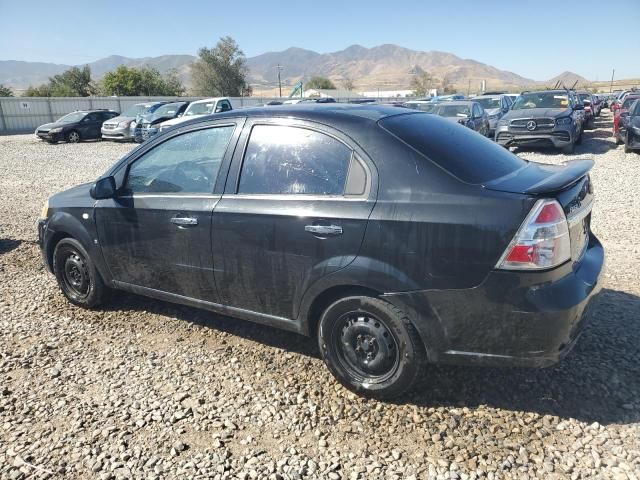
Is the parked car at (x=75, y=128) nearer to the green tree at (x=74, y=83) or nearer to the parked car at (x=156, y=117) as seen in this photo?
the parked car at (x=156, y=117)

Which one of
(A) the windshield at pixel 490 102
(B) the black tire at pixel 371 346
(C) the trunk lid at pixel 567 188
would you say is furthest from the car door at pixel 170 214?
(A) the windshield at pixel 490 102

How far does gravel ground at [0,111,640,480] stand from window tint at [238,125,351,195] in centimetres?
130

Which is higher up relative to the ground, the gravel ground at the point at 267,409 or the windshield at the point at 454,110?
the windshield at the point at 454,110

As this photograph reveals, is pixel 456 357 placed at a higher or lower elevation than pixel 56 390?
higher

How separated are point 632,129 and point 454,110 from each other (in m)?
5.01

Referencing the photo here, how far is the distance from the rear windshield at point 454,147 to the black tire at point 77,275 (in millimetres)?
2975

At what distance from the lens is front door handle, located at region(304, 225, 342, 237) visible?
2873mm

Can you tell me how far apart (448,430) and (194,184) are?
241 centimetres

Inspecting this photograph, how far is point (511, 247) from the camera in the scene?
249 cm

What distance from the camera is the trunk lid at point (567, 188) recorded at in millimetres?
2625

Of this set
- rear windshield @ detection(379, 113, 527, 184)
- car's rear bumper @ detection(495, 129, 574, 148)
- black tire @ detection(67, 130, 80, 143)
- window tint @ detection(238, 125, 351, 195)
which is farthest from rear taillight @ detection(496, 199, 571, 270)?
black tire @ detection(67, 130, 80, 143)

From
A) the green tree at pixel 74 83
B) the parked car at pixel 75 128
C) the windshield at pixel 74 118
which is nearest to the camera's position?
the parked car at pixel 75 128

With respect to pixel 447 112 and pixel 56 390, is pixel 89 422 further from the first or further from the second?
pixel 447 112

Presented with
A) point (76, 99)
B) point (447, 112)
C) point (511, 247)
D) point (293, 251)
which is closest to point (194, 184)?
point (293, 251)
